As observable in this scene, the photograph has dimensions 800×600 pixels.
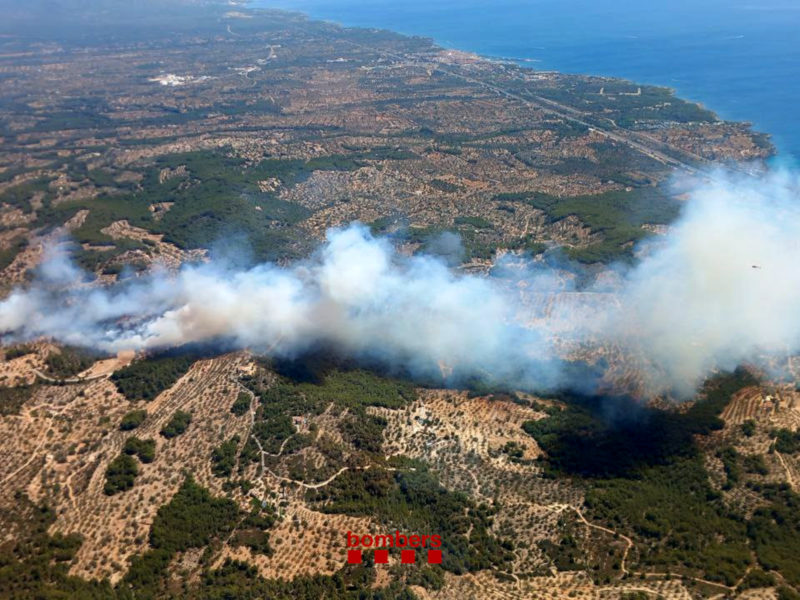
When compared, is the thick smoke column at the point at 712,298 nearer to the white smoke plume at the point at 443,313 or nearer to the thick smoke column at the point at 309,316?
the white smoke plume at the point at 443,313

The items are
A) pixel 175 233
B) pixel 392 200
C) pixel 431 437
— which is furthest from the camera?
pixel 392 200

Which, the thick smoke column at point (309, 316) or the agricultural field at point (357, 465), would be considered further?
the thick smoke column at point (309, 316)

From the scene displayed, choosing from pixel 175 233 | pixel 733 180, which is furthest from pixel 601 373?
pixel 733 180

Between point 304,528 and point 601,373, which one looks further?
point 601,373

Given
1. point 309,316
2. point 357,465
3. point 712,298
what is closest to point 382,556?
point 357,465

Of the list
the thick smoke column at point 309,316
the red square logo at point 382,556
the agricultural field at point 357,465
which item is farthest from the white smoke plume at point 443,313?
the red square logo at point 382,556

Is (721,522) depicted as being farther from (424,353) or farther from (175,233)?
(175,233)
